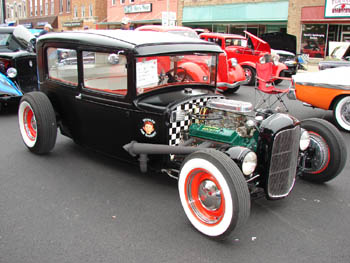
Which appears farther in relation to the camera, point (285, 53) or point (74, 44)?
point (285, 53)

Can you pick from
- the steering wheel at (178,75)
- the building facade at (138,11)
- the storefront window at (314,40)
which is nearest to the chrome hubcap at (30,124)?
the steering wheel at (178,75)

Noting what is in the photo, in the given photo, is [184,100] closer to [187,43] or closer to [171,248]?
[187,43]

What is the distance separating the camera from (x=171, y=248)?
8.95 ft

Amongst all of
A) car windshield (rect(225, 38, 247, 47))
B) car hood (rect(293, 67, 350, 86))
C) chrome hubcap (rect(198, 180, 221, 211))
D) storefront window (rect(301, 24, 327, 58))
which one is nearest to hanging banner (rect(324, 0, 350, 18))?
storefront window (rect(301, 24, 327, 58))

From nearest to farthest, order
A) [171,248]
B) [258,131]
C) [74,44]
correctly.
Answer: [171,248] → [258,131] → [74,44]

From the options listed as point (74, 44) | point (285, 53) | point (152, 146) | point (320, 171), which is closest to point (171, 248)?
point (152, 146)

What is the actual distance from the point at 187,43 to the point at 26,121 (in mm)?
2561

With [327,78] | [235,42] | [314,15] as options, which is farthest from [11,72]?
[314,15]

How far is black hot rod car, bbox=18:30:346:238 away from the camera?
291cm

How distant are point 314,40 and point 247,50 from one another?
11.1 meters

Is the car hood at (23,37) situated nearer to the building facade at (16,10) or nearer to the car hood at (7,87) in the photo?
the car hood at (7,87)

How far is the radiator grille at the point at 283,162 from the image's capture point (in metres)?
3.05

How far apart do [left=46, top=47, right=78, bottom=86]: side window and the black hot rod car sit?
1cm

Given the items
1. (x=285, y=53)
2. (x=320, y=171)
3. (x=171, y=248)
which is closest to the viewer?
(x=171, y=248)
